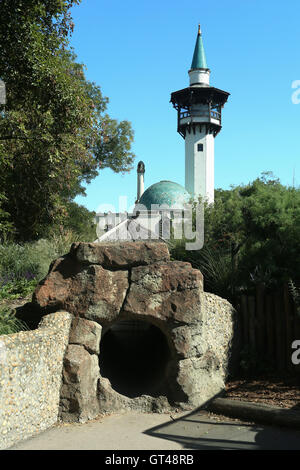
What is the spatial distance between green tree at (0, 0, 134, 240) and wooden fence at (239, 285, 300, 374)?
5189 millimetres

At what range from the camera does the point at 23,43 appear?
9297mm

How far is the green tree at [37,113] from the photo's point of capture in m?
9.34

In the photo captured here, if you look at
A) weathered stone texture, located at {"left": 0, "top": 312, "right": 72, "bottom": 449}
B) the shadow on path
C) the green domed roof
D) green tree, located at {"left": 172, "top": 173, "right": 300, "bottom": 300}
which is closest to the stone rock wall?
weathered stone texture, located at {"left": 0, "top": 312, "right": 72, "bottom": 449}

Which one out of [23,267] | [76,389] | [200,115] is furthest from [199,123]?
[76,389]

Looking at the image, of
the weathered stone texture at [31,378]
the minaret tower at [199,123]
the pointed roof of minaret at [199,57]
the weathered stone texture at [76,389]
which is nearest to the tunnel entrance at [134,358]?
the weathered stone texture at [76,389]

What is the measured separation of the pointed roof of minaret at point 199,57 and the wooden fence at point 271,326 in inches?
1646

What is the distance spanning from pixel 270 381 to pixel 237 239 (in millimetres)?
3693

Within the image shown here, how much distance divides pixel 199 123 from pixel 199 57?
23.6ft

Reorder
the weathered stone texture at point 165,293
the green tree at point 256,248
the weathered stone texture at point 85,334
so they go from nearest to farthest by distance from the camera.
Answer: the weathered stone texture at point 85,334, the weathered stone texture at point 165,293, the green tree at point 256,248

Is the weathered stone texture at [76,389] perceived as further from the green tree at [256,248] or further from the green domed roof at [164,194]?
the green domed roof at [164,194]

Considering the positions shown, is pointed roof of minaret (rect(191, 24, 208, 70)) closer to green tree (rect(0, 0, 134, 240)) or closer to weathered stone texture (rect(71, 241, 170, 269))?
green tree (rect(0, 0, 134, 240))

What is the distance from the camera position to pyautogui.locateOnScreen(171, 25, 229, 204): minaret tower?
45.2m

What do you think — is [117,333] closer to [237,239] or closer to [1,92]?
[237,239]

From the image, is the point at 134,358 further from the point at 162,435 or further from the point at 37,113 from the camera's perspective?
the point at 37,113
